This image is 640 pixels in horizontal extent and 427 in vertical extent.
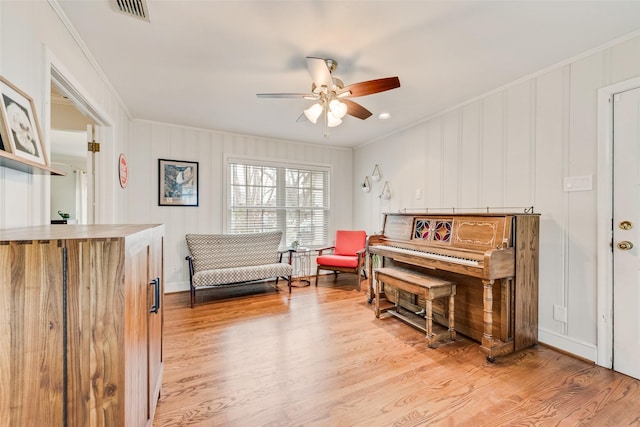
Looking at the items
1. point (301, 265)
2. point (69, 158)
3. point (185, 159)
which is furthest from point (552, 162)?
point (69, 158)

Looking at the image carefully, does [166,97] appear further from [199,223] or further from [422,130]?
[422,130]

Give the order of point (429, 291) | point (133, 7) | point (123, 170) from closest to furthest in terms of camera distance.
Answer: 1. point (133, 7)
2. point (429, 291)
3. point (123, 170)

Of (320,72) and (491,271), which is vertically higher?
(320,72)

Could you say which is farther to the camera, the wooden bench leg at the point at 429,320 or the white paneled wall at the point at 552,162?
the wooden bench leg at the point at 429,320

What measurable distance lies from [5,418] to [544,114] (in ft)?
11.7

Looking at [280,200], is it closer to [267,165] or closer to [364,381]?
[267,165]

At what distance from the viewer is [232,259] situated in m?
3.90

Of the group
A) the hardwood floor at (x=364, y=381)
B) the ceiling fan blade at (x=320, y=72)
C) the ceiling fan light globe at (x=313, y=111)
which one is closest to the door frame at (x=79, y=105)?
the hardwood floor at (x=364, y=381)

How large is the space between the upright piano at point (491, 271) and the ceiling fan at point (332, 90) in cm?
143

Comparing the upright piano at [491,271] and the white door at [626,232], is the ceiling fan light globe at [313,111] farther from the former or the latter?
the white door at [626,232]

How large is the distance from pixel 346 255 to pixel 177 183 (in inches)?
111

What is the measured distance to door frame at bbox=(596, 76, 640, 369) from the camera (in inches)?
80.0

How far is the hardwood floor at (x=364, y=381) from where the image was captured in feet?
5.12

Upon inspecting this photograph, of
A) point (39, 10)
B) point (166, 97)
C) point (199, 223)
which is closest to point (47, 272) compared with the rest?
point (39, 10)
